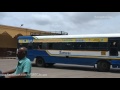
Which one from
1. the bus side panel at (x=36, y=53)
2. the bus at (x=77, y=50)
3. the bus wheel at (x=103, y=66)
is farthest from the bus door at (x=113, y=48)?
the bus side panel at (x=36, y=53)

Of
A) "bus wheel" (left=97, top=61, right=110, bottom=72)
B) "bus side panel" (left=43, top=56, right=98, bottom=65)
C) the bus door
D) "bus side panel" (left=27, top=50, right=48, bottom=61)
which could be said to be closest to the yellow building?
"bus side panel" (left=27, top=50, right=48, bottom=61)

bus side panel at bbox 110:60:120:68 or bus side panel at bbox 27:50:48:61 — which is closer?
bus side panel at bbox 110:60:120:68

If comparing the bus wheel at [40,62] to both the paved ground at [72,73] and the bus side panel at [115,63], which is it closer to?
the paved ground at [72,73]

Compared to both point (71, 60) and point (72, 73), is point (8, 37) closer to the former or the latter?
point (71, 60)

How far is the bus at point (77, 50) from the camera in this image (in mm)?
18328

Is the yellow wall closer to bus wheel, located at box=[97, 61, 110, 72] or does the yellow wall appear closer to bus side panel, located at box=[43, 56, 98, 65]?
bus side panel, located at box=[43, 56, 98, 65]

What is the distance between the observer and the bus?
60.1 feet
